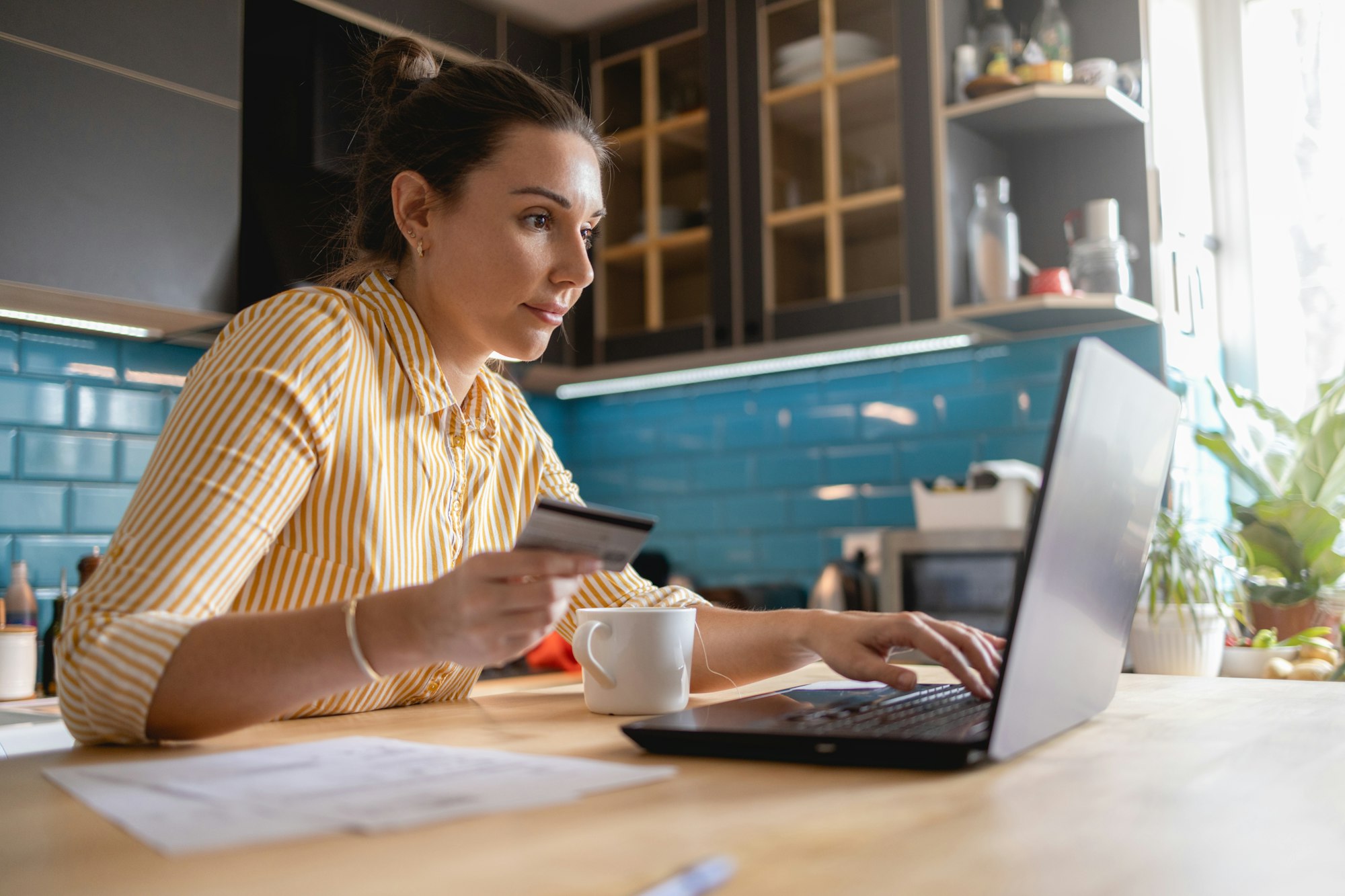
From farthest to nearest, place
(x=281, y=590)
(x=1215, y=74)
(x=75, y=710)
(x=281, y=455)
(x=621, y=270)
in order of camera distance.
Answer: (x=621, y=270) < (x=1215, y=74) < (x=281, y=590) < (x=281, y=455) < (x=75, y=710)

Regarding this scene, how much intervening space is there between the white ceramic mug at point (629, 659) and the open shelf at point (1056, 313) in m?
1.79

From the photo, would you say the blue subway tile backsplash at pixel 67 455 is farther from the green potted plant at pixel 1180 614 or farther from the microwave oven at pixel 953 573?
the green potted plant at pixel 1180 614

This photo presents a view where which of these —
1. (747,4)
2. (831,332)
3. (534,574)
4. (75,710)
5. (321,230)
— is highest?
(747,4)

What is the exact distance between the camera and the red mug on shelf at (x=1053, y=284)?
→ 8.33 ft

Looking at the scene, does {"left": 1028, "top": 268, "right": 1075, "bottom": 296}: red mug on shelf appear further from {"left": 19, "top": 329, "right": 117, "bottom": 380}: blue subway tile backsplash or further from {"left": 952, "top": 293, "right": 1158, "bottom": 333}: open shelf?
{"left": 19, "top": 329, "right": 117, "bottom": 380}: blue subway tile backsplash

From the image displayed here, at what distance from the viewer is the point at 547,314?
1.35 meters

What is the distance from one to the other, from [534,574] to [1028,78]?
229 centimetres

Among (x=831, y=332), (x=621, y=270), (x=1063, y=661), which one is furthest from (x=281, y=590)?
(x=621, y=270)

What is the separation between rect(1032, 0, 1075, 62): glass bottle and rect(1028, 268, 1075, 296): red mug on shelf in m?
0.50

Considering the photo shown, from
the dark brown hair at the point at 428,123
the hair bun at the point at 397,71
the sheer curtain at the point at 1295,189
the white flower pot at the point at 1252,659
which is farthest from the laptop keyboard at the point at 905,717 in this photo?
the sheer curtain at the point at 1295,189

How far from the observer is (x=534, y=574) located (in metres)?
0.70

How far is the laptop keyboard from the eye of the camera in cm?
72

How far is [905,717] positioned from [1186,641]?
1.27m

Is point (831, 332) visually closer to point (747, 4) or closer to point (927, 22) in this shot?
point (927, 22)
